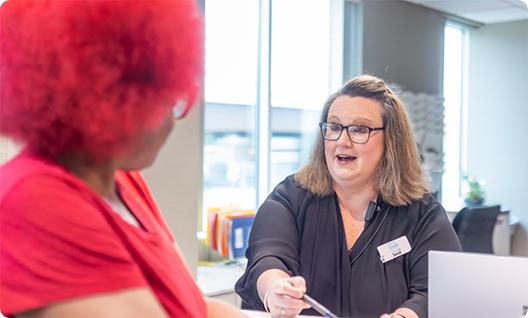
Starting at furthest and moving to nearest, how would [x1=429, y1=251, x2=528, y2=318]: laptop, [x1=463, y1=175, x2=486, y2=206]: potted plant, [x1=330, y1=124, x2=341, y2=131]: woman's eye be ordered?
[x1=463, y1=175, x2=486, y2=206]: potted plant → [x1=330, y1=124, x2=341, y2=131]: woman's eye → [x1=429, y1=251, x2=528, y2=318]: laptop

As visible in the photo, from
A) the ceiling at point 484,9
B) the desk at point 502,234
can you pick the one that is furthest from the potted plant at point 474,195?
the ceiling at point 484,9

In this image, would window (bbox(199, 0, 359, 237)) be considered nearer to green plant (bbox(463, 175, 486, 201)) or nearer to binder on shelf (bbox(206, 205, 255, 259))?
binder on shelf (bbox(206, 205, 255, 259))

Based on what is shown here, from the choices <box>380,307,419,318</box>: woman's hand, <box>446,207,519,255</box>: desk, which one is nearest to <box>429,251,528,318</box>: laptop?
<box>380,307,419,318</box>: woman's hand

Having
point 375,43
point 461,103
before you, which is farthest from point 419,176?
point 461,103

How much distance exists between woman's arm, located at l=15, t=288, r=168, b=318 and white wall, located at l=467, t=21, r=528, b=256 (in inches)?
241

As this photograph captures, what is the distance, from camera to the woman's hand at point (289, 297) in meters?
1.35

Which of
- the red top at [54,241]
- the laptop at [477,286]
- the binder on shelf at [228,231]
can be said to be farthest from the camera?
the binder on shelf at [228,231]

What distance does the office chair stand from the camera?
4.17 meters

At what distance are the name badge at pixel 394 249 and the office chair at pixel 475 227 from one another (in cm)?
265

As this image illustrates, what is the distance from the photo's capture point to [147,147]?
0.57 m

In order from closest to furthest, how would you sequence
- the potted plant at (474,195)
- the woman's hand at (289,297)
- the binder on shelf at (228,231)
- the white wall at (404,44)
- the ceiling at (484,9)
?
1. the woman's hand at (289,297)
2. the binder on shelf at (228,231)
3. the white wall at (404,44)
4. the ceiling at (484,9)
5. the potted plant at (474,195)

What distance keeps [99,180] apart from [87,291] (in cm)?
15

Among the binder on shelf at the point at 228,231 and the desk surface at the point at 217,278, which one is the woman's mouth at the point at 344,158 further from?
the binder on shelf at the point at 228,231

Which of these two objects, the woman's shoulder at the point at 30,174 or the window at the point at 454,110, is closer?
the woman's shoulder at the point at 30,174
